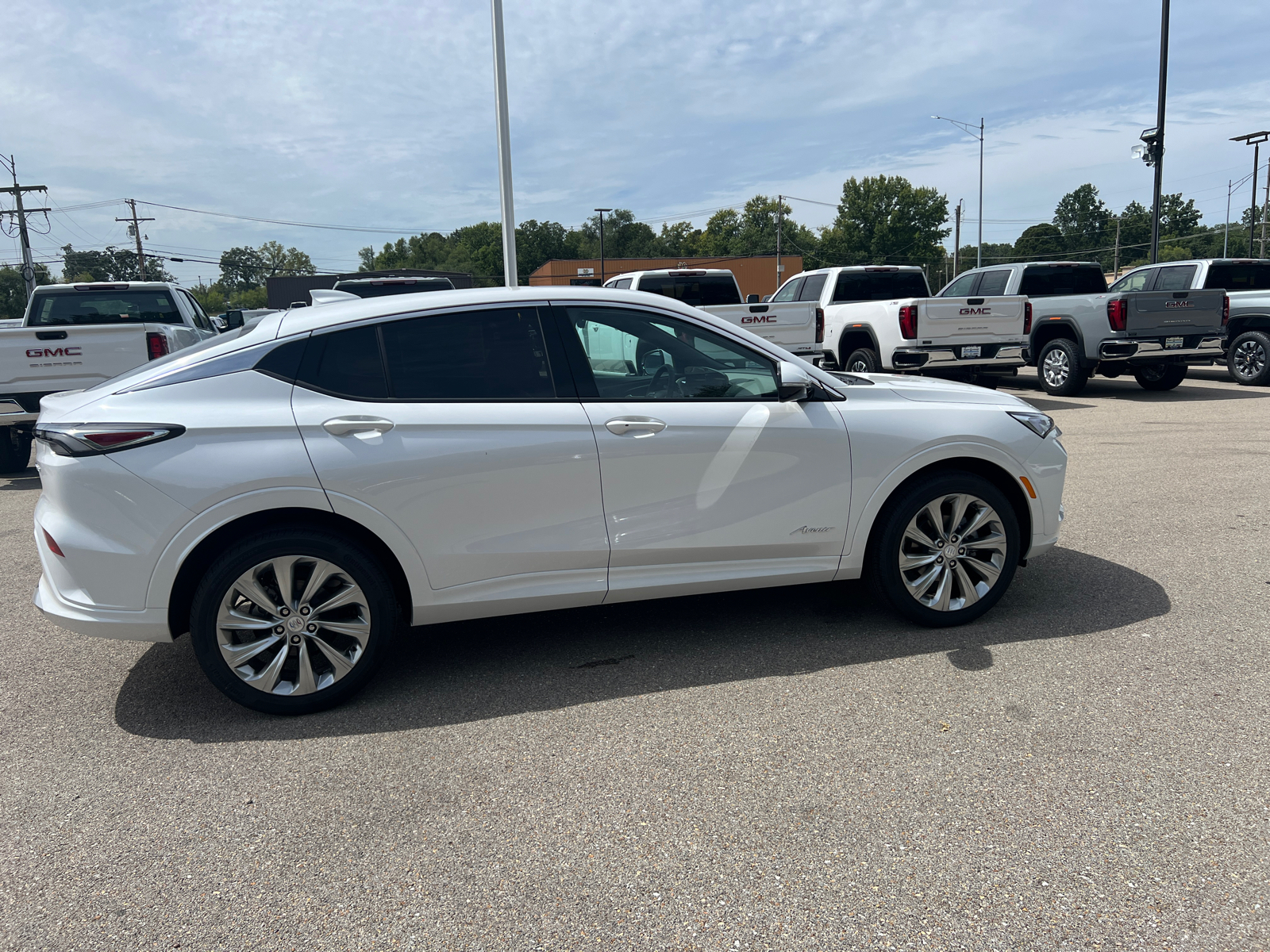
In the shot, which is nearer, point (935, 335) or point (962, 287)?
point (935, 335)

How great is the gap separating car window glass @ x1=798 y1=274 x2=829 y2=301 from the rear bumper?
12771 millimetres

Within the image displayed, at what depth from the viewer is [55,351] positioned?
8391mm

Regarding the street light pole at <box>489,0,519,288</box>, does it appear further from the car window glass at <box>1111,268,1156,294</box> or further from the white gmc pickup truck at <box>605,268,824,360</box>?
the car window glass at <box>1111,268,1156,294</box>

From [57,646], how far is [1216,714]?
531cm

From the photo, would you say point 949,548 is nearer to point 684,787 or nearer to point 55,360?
A: point 684,787

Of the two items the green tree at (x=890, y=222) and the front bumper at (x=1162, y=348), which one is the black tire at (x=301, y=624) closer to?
the front bumper at (x=1162, y=348)

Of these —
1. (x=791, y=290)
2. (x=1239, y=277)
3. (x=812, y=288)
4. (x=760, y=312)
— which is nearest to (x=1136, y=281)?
(x=1239, y=277)

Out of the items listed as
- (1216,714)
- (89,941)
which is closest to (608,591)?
(89,941)

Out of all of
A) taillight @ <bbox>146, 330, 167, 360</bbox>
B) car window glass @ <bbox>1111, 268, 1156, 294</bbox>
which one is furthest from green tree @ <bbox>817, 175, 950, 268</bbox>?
A: taillight @ <bbox>146, 330, 167, 360</bbox>

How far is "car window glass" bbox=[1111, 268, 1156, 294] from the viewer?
15.0 meters

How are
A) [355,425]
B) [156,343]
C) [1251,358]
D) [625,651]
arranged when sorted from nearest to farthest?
[355,425] → [625,651] → [156,343] → [1251,358]

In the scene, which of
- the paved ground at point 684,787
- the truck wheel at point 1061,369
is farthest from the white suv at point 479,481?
the truck wheel at point 1061,369

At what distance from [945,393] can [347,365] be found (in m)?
2.91

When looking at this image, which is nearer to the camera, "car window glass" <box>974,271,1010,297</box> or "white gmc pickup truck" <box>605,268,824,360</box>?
"white gmc pickup truck" <box>605,268,824,360</box>
